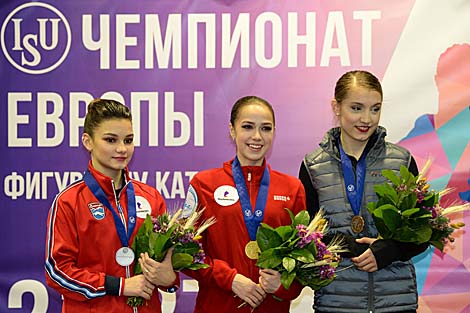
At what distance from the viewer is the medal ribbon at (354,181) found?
3.03 meters

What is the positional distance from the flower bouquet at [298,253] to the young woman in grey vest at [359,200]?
7.5 inches

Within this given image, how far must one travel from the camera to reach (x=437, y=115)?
4059 mm

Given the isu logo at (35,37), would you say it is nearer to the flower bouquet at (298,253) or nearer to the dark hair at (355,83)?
the dark hair at (355,83)

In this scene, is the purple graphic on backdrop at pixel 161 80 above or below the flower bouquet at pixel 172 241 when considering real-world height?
above

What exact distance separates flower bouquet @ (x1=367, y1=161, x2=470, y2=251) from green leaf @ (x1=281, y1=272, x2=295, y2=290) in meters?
0.43

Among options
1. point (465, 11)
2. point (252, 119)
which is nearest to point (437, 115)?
point (465, 11)

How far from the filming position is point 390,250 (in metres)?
2.88

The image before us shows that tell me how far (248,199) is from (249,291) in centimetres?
42

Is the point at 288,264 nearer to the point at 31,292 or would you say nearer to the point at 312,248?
the point at 312,248

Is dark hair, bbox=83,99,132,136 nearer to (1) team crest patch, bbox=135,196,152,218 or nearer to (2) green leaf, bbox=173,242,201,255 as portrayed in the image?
(1) team crest patch, bbox=135,196,152,218

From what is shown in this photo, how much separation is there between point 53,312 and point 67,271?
A: 4.99 ft

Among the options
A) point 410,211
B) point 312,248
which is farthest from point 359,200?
point 312,248

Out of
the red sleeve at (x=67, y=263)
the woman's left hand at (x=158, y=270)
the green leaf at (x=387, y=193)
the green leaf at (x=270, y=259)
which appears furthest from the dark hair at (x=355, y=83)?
the red sleeve at (x=67, y=263)

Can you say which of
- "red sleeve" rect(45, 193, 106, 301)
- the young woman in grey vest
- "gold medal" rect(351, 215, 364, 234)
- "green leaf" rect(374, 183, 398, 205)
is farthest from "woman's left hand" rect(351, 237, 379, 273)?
"red sleeve" rect(45, 193, 106, 301)
